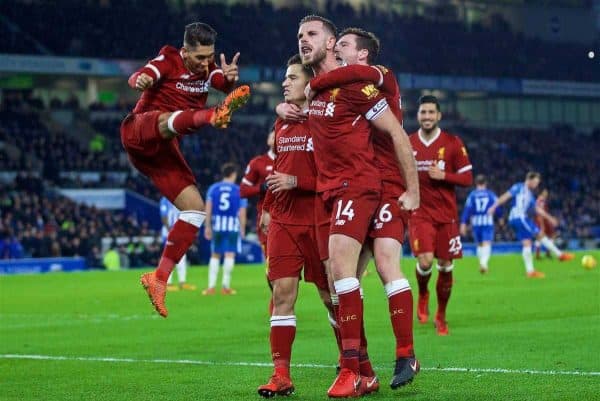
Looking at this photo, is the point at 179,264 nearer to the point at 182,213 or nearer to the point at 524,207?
the point at 524,207

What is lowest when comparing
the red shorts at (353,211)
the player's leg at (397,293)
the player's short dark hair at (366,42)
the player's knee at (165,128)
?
the player's leg at (397,293)

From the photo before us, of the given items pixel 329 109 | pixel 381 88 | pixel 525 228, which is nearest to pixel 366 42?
pixel 381 88

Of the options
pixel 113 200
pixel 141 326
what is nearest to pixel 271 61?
pixel 113 200

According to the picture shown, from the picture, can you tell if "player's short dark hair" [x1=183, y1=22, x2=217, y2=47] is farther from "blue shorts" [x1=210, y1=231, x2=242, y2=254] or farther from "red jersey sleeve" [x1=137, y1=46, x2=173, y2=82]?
"blue shorts" [x1=210, y1=231, x2=242, y2=254]

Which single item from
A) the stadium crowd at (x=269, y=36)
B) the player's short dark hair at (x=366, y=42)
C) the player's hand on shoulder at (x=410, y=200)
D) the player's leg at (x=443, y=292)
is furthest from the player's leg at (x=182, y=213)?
the stadium crowd at (x=269, y=36)

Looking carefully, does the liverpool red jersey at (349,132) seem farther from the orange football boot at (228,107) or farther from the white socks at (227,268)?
the white socks at (227,268)

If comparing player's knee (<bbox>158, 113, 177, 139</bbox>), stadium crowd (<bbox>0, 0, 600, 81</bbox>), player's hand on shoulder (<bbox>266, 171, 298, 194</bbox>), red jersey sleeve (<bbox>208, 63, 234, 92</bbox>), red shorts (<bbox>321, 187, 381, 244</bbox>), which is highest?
stadium crowd (<bbox>0, 0, 600, 81</bbox>)

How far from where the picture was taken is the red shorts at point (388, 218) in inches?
326

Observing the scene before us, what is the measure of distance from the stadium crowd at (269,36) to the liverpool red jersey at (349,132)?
129ft

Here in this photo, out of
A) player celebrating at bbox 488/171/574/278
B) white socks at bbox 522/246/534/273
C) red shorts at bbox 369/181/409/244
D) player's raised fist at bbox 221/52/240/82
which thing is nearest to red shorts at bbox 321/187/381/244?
red shorts at bbox 369/181/409/244

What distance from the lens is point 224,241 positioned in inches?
893

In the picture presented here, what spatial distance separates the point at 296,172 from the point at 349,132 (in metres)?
0.84

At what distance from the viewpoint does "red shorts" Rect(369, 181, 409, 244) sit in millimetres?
8289

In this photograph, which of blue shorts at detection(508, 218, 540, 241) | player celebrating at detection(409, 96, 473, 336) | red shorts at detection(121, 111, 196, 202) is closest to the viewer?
red shorts at detection(121, 111, 196, 202)
